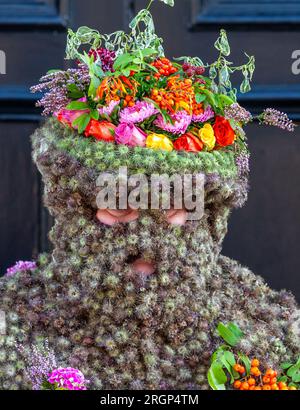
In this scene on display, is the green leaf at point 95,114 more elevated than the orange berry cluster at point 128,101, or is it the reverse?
the orange berry cluster at point 128,101

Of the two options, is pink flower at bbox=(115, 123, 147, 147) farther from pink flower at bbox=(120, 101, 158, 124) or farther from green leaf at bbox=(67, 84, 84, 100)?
green leaf at bbox=(67, 84, 84, 100)

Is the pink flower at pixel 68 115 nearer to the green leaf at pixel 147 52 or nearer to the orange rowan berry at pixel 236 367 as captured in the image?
the green leaf at pixel 147 52

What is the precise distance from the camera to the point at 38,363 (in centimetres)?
172

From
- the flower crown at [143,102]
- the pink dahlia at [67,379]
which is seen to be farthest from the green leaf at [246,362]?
the flower crown at [143,102]

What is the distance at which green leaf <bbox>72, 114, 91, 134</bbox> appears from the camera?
176 cm

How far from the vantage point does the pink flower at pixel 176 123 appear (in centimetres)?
175

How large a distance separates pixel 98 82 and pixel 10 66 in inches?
37.4

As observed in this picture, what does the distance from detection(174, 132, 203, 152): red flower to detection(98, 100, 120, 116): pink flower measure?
0.19 m

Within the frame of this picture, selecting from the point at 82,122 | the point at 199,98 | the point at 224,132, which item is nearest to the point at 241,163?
the point at 224,132

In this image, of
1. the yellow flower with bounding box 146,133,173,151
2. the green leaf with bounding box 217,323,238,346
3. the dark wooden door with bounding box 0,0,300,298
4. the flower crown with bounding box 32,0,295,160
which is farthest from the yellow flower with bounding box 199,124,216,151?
the dark wooden door with bounding box 0,0,300,298

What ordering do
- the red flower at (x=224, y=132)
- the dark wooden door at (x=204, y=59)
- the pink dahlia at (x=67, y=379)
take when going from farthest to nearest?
the dark wooden door at (x=204, y=59) < the red flower at (x=224, y=132) < the pink dahlia at (x=67, y=379)

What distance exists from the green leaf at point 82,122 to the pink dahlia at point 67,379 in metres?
0.61

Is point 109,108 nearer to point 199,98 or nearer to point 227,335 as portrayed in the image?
point 199,98

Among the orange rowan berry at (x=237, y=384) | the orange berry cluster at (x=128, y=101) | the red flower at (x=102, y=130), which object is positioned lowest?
the orange rowan berry at (x=237, y=384)
